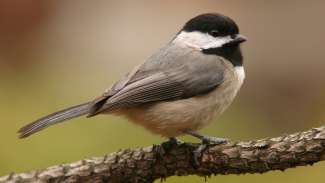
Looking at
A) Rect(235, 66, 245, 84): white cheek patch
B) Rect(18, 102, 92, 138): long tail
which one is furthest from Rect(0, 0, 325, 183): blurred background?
Rect(18, 102, 92, 138): long tail

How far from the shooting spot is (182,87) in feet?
12.5

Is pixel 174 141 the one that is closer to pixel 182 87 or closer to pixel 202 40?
pixel 182 87

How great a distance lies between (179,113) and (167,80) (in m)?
0.21

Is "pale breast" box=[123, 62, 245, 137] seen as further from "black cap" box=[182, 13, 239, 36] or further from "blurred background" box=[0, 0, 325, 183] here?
"blurred background" box=[0, 0, 325, 183]

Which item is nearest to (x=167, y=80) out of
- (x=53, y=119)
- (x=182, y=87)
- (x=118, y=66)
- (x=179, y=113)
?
(x=182, y=87)

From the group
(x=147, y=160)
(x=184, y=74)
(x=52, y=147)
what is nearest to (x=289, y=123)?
(x=52, y=147)

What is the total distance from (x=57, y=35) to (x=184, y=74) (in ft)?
14.6

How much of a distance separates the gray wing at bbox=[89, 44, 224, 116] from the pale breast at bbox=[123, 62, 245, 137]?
41 mm

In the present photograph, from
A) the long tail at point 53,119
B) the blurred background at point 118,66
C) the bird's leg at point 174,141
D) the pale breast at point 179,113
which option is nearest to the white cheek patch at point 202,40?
the pale breast at point 179,113

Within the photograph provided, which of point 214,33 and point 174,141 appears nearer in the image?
point 174,141

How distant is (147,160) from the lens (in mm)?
3482

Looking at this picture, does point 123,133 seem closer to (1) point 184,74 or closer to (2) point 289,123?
(2) point 289,123

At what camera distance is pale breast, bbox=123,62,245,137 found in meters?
3.70

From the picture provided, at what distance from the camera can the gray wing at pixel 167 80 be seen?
146 inches
